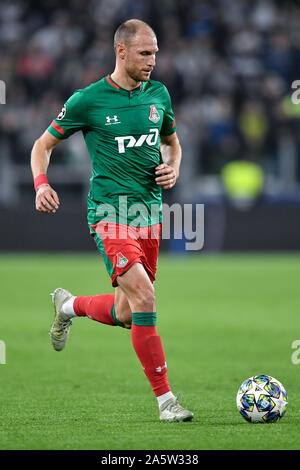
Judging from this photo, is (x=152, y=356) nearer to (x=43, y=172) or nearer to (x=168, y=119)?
(x=43, y=172)

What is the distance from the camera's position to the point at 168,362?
27.5 ft

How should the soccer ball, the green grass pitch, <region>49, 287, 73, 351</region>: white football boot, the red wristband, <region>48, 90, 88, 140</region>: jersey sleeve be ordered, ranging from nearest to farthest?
1. the green grass pitch
2. the soccer ball
3. the red wristband
4. <region>48, 90, 88, 140</region>: jersey sleeve
5. <region>49, 287, 73, 351</region>: white football boot

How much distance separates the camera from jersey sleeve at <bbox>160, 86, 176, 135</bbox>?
21.3 ft

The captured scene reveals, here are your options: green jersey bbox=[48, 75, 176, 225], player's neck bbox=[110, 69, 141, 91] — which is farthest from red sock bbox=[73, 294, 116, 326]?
player's neck bbox=[110, 69, 141, 91]

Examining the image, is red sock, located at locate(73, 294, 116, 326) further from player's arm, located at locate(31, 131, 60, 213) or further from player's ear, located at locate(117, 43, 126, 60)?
player's ear, located at locate(117, 43, 126, 60)

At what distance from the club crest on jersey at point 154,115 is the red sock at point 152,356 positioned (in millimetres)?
1412

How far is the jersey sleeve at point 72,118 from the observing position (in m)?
6.20

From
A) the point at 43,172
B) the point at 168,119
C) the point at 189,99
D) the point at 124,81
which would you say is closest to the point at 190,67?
the point at 189,99

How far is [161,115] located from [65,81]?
14716 millimetres

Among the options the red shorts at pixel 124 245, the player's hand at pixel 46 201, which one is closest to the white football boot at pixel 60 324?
the red shorts at pixel 124 245

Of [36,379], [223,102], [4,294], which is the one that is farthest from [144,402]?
[223,102]

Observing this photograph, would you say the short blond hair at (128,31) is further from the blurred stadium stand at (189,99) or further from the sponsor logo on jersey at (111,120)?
the blurred stadium stand at (189,99)

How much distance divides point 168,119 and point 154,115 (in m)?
0.25

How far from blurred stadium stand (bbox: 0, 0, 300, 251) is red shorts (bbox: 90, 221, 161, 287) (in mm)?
12663
